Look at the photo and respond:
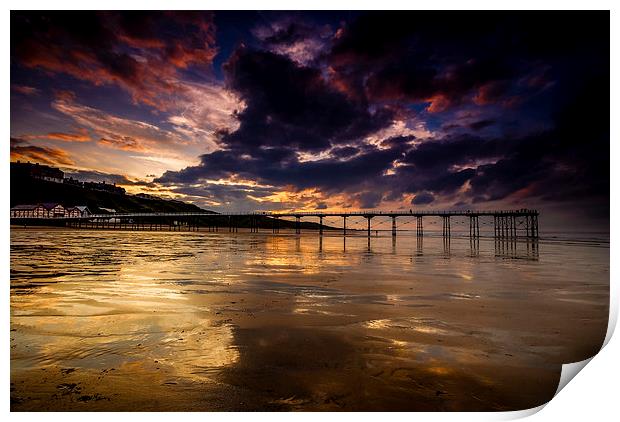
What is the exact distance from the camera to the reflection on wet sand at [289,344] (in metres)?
3.41

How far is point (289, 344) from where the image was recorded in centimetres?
458

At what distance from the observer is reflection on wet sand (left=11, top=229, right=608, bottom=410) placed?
341 centimetres

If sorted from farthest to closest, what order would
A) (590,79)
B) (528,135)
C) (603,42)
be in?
(528,135)
(590,79)
(603,42)

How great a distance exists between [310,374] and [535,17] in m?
8.54

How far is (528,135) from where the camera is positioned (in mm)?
12789

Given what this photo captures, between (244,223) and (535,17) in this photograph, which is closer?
(535,17)

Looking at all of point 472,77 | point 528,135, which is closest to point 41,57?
point 472,77

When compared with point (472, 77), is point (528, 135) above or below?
below

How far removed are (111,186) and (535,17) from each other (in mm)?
144405

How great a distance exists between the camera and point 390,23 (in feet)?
27.4
